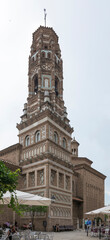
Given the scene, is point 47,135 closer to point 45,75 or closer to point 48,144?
point 48,144

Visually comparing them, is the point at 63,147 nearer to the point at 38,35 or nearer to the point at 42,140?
the point at 42,140

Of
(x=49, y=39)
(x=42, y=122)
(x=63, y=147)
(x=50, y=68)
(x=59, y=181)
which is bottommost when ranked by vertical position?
(x=59, y=181)

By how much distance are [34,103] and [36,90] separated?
317 cm

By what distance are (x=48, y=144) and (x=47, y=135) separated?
1.19 m

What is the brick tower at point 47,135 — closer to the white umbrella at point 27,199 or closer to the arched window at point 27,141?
the arched window at point 27,141

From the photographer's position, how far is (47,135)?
109 ft

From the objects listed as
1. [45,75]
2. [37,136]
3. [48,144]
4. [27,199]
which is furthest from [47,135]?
[27,199]

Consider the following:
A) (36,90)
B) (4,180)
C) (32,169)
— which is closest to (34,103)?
(36,90)

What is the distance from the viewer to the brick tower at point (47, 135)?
3269cm

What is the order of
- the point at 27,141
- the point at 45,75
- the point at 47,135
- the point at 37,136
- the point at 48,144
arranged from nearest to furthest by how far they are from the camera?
the point at 48,144
the point at 47,135
the point at 37,136
the point at 27,141
the point at 45,75

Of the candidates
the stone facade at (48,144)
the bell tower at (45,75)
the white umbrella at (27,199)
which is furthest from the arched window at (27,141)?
the white umbrella at (27,199)

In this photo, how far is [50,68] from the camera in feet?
134

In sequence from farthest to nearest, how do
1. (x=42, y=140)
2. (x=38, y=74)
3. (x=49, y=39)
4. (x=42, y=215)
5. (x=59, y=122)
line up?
(x=49, y=39)
(x=38, y=74)
(x=59, y=122)
(x=42, y=140)
(x=42, y=215)

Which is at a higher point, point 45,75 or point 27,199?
point 45,75
